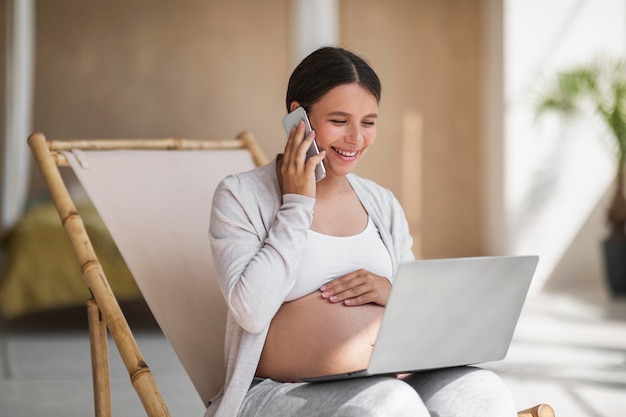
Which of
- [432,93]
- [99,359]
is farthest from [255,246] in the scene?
[432,93]

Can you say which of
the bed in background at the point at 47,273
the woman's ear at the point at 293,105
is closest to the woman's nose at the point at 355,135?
the woman's ear at the point at 293,105

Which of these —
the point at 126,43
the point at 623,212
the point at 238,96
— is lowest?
the point at 623,212

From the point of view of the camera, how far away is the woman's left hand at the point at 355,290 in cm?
188

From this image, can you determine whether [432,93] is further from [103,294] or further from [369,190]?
[103,294]

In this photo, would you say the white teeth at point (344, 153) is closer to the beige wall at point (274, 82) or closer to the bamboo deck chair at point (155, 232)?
the bamboo deck chair at point (155, 232)

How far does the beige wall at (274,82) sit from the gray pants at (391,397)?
6840 mm

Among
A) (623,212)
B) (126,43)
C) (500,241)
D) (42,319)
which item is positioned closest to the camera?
(42,319)

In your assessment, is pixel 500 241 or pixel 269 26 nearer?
pixel 500 241

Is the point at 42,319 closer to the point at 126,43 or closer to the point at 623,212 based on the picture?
the point at 126,43

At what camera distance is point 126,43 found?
27.8 feet

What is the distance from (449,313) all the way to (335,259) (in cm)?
37

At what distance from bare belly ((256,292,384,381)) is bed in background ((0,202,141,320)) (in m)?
3.40

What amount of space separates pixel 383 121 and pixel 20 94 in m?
3.64

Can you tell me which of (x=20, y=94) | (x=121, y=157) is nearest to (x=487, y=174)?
(x=20, y=94)
